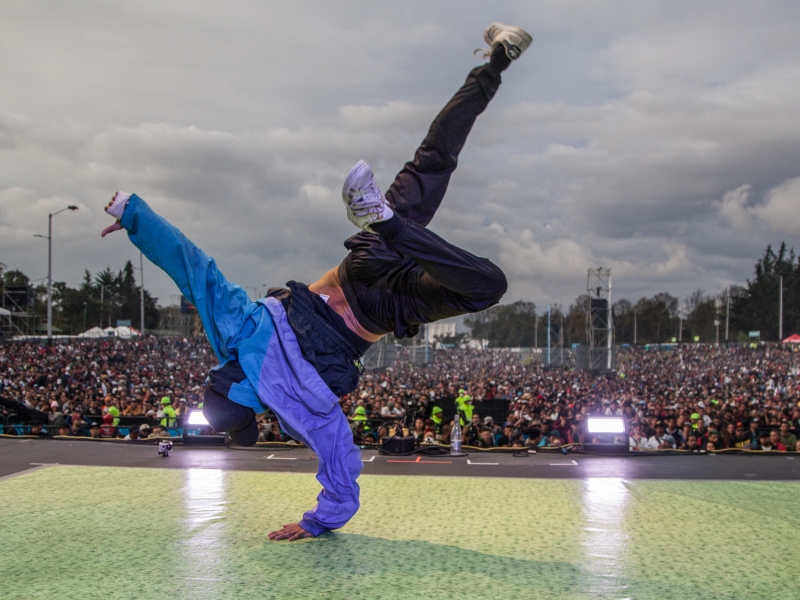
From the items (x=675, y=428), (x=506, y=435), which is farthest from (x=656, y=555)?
(x=675, y=428)

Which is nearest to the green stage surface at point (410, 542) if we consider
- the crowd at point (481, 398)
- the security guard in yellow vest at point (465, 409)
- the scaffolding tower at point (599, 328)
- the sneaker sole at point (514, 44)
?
the sneaker sole at point (514, 44)

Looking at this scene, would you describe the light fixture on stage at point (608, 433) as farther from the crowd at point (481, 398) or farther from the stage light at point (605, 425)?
the crowd at point (481, 398)

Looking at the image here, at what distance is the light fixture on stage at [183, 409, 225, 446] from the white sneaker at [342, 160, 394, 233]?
24.2ft

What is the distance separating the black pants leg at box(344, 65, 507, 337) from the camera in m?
3.21

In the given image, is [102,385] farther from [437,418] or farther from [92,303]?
[92,303]

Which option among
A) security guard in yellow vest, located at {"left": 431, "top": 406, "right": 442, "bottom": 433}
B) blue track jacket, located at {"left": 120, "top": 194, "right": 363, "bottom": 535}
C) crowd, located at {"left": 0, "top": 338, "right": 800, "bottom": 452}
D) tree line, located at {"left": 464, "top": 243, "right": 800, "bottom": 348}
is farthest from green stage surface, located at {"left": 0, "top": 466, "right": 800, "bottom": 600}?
tree line, located at {"left": 464, "top": 243, "right": 800, "bottom": 348}

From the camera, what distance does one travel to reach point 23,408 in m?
11.8

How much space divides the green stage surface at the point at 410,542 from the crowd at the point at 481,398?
14.2 ft

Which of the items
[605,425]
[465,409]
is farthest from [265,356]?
[465,409]

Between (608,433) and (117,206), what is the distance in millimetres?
7353

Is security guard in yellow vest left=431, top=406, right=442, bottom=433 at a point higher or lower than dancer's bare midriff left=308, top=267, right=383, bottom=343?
lower

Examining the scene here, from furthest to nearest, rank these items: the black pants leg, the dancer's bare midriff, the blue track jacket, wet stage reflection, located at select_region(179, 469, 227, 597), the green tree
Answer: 1. the green tree
2. the dancer's bare midriff
3. the blue track jacket
4. the black pants leg
5. wet stage reflection, located at select_region(179, 469, 227, 597)

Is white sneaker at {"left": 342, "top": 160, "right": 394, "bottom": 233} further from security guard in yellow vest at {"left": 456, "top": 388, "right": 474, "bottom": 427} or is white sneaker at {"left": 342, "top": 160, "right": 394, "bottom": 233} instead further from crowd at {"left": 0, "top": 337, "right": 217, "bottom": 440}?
security guard in yellow vest at {"left": 456, "top": 388, "right": 474, "bottom": 427}

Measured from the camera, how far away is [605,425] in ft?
28.7
